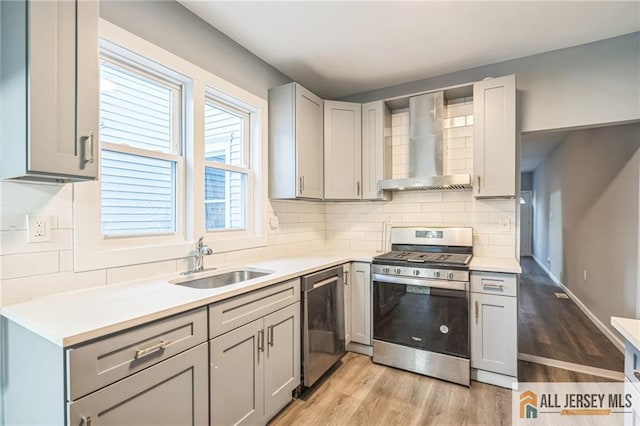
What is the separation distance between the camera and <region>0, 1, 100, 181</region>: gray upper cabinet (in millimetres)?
1112

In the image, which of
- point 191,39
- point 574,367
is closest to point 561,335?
point 574,367

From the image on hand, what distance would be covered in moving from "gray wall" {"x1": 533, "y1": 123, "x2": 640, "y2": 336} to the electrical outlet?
4238 millimetres

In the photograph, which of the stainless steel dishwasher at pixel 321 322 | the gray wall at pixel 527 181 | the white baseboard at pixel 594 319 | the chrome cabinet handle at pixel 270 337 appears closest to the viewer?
the chrome cabinet handle at pixel 270 337

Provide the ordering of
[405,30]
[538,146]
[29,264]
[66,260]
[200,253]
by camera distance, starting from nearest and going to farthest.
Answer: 1. [29,264]
2. [66,260]
3. [200,253]
4. [405,30]
5. [538,146]

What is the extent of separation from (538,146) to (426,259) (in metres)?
4.78

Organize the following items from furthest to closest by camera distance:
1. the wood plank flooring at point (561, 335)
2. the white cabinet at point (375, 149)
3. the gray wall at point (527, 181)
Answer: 1. the gray wall at point (527, 181)
2. the white cabinet at point (375, 149)
3. the wood plank flooring at point (561, 335)

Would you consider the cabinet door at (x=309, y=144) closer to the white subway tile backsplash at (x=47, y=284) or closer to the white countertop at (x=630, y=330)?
the white subway tile backsplash at (x=47, y=284)

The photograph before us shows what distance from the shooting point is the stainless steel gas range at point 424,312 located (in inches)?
92.1

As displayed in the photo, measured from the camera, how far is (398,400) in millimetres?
2150

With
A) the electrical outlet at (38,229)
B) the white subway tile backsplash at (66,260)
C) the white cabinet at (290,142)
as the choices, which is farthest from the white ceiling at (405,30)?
the white subway tile backsplash at (66,260)

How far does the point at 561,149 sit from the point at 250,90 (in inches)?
223

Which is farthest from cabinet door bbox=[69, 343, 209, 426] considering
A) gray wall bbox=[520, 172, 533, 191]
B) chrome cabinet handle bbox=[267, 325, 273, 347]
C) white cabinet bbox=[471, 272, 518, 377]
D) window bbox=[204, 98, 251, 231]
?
gray wall bbox=[520, 172, 533, 191]

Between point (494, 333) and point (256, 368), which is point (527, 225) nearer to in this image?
point (494, 333)

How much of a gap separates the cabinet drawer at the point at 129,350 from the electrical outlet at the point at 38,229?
27.1 inches
